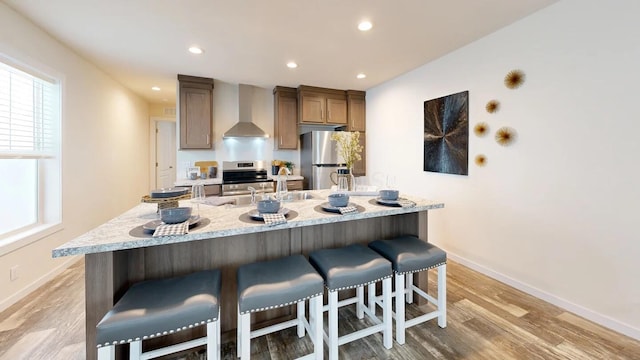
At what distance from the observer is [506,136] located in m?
2.46

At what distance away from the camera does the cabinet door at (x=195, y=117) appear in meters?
3.81

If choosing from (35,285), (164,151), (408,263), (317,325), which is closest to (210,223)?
(317,325)

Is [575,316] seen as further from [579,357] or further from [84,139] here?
[84,139]

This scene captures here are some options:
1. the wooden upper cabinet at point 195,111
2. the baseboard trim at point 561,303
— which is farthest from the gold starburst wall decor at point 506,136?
the wooden upper cabinet at point 195,111

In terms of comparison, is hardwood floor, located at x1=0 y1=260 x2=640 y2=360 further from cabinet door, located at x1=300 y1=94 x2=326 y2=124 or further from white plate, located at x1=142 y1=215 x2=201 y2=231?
cabinet door, located at x1=300 y1=94 x2=326 y2=124

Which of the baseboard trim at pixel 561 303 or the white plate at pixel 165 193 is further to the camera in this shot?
the baseboard trim at pixel 561 303

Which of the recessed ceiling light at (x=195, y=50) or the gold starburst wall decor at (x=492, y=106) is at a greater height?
the recessed ceiling light at (x=195, y=50)

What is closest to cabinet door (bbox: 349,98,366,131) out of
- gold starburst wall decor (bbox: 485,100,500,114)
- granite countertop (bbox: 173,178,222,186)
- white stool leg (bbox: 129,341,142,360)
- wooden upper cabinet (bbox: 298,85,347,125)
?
wooden upper cabinet (bbox: 298,85,347,125)

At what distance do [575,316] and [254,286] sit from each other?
257 cm

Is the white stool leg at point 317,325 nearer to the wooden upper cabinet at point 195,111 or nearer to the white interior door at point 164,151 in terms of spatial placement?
the wooden upper cabinet at point 195,111

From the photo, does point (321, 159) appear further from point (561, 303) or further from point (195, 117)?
point (561, 303)

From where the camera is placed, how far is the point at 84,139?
3129 millimetres

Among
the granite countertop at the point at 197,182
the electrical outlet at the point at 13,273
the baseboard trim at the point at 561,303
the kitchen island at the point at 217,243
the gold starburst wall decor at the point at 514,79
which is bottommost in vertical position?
the baseboard trim at the point at 561,303

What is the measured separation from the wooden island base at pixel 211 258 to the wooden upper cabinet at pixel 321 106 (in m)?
2.78
